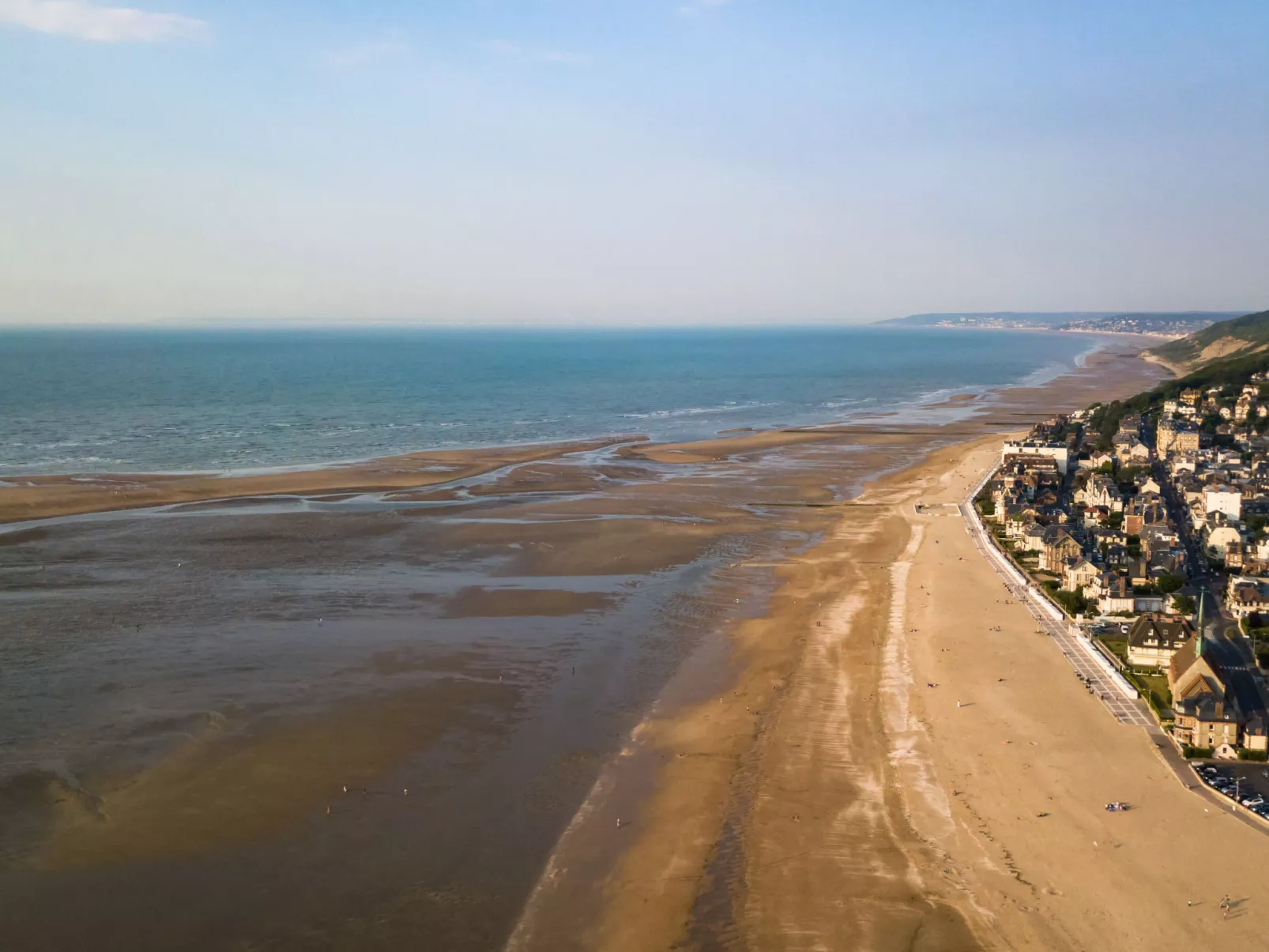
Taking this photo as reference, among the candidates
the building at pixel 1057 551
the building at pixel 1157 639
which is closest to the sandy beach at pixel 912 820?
the building at pixel 1157 639

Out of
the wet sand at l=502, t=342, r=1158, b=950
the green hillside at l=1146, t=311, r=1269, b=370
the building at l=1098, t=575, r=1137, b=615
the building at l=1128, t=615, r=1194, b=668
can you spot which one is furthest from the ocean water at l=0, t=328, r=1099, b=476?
the building at l=1128, t=615, r=1194, b=668

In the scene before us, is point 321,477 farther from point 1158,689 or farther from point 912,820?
point 1158,689

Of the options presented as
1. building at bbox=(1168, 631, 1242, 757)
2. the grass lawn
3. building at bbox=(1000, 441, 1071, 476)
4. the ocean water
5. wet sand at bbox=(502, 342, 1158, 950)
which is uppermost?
the ocean water

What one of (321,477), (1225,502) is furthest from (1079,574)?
(321,477)

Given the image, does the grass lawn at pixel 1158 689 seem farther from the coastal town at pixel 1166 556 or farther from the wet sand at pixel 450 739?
the wet sand at pixel 450 739

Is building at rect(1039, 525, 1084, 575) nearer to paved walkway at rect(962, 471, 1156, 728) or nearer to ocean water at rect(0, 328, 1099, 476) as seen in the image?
paved walkway at rect(962, 471, 1156, 728)

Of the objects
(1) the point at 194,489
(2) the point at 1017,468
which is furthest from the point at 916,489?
(1) the point at 194,489

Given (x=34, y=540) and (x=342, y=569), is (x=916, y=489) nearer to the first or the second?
(x=342, y=569)
